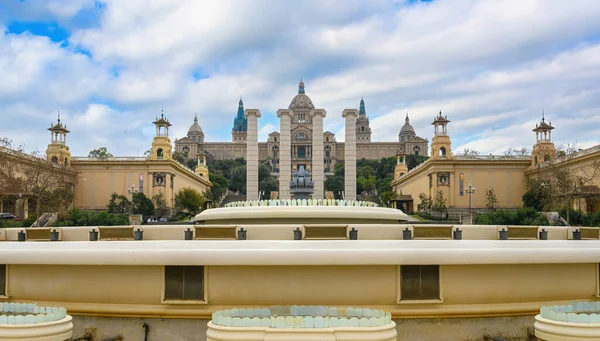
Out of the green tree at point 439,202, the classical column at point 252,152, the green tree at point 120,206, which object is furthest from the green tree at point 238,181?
the classical column at point 252,152

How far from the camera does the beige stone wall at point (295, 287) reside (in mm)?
10852

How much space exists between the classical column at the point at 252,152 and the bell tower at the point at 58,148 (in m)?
33.6

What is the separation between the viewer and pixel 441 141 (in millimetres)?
79938

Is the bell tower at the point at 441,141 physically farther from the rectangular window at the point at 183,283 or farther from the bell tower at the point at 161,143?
the rectangular window at the point at 183,283

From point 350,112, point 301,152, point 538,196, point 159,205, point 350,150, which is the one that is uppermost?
point 301,152

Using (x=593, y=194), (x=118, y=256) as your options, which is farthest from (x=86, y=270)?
(x=593, y=194)

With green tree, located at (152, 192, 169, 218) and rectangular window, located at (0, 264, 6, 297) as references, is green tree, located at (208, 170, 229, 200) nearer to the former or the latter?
green tree, located at (152, 192, 169, 218)

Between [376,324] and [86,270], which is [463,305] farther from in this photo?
[86,270]

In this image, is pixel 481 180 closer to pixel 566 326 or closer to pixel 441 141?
pixel 441 141

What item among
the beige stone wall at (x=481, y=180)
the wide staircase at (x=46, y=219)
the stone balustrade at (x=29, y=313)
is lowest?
the stone balustrade at (x=29, y=313)

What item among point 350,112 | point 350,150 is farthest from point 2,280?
point 350,150

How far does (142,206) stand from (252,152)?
21.5 metres

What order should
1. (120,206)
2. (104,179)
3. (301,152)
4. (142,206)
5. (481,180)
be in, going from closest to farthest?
(142,206), (120,206), (481,180), (104,179), (301,152)

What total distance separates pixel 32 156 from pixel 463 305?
2591 inches
